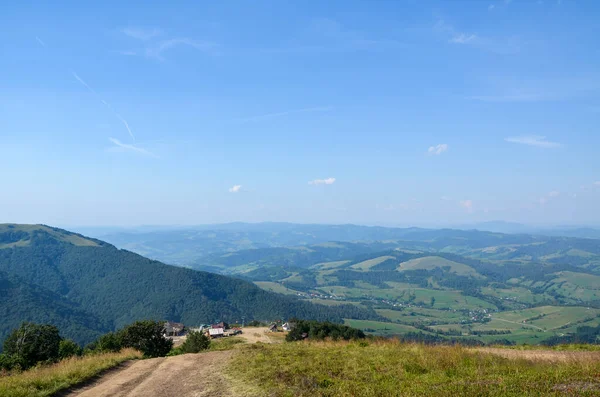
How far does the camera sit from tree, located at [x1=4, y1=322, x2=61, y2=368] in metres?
26.5

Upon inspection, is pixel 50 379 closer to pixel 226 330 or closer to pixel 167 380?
pixel 167 380

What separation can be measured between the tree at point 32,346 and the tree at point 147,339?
15.8 feet

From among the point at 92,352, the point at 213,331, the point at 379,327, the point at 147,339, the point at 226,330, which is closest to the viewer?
the point at 147,339

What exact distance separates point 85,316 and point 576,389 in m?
186

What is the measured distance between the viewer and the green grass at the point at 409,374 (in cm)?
1007

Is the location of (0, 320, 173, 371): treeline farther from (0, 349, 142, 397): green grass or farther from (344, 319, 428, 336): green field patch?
(344, 319, 428, 336): green field patch

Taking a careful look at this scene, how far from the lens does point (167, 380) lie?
1384 cm

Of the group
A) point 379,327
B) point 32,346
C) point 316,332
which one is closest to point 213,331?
point 316,332

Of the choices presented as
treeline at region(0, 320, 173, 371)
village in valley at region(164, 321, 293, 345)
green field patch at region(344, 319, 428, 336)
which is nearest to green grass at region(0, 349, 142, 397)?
treeline at region(0, 320, 173, 371)

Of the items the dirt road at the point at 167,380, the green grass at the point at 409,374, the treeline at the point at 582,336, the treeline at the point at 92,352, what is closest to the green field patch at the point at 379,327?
the treeline at the point at 582,336

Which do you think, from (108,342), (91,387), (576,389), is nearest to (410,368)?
(576,389)

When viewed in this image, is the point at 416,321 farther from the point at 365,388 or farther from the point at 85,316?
the point at 365,388

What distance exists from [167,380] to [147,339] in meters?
13.1

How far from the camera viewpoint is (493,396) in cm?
930
